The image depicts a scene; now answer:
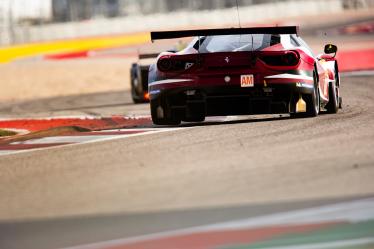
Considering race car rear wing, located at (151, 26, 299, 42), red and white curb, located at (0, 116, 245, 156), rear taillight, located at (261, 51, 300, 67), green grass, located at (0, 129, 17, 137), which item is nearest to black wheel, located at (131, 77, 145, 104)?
red and white curb, located at (0, 116, 245, 156)

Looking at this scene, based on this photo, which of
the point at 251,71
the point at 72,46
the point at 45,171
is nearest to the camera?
the point at 45,171

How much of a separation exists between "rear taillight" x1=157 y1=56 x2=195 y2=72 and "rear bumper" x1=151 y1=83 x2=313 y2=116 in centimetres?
19

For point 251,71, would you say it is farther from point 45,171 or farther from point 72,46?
point 72,46

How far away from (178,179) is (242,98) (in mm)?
3262

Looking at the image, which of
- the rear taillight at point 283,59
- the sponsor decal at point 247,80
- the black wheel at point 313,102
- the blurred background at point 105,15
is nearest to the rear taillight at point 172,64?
the sponsor decal at point 247,80

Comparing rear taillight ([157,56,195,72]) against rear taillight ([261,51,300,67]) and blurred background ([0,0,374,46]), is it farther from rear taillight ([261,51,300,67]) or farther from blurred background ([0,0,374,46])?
blurred background ([0,0,374,46])

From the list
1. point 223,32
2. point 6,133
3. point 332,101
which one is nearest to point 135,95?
point 6,133

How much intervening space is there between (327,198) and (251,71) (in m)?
4.25

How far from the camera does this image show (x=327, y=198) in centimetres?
604

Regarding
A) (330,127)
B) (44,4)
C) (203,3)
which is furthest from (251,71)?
(203,3)

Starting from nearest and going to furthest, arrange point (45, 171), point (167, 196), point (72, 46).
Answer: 1. point (167, 196)
2. point (45, 171)
3. point (72, 46)

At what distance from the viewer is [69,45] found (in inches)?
1444

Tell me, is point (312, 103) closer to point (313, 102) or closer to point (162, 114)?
point (313, 102)

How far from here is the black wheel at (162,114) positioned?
10688mm
